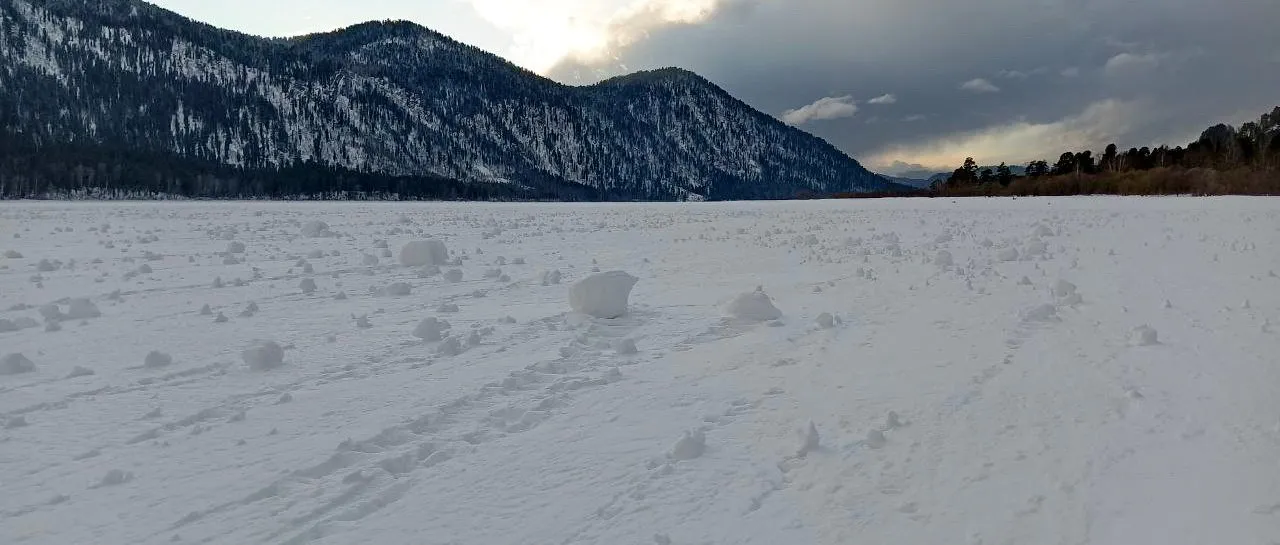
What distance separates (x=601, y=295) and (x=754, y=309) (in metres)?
2.04

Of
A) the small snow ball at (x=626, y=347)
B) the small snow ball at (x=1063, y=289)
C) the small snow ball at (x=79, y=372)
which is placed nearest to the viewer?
the small snow ball at (x=79, y=372)

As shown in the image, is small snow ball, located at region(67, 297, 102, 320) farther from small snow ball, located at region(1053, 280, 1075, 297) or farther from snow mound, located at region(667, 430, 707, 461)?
small snow ball, located at region(1053, 280, 1075, 297)

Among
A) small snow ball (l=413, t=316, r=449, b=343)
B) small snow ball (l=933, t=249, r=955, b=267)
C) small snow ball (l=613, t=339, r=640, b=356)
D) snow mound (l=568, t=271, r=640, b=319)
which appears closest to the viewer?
small snow ball (l=613, t=339, r=640, b=356)

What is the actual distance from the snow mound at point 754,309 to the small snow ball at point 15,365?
24.3ft

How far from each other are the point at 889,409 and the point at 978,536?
1933 mm

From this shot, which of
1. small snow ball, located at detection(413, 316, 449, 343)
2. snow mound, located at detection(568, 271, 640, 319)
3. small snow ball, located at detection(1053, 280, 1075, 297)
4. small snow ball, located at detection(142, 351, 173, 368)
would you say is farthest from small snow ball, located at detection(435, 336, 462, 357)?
small snow ball, located at detection(1053, 280, 1075, 297)

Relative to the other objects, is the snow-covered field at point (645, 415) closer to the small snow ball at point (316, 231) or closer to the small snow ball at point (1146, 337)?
the small snow ball at point (1146, 337)

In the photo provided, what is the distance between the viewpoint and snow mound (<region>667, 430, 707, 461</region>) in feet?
14.0

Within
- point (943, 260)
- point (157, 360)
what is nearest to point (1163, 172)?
point (943, 260)

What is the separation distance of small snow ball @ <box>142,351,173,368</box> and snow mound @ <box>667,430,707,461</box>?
16.8ft

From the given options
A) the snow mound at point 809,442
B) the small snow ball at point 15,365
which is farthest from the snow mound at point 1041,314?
the small snow ball at point 15,365

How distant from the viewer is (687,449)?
14.1 ft

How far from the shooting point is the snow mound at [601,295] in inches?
351

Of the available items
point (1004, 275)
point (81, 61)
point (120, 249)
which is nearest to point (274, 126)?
point (81, 61)
